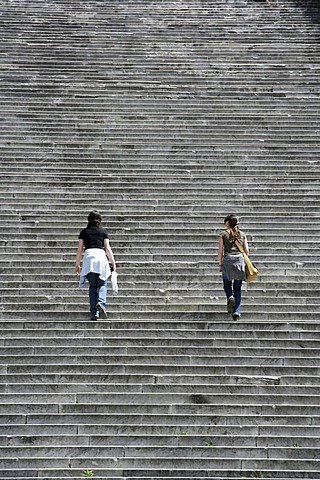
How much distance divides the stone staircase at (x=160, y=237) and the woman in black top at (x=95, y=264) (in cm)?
23

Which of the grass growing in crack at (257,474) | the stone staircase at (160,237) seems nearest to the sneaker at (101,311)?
the stone staircase at (160,237)

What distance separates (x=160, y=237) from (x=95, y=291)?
2.37 m

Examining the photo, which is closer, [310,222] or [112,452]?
[112,452]

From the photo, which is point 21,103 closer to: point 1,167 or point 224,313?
point 1,167

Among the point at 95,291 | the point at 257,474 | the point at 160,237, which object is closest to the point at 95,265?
the point at 95,291

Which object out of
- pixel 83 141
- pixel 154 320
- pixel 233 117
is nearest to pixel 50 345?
pixel 154 320

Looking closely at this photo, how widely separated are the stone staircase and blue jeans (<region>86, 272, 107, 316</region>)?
212mm

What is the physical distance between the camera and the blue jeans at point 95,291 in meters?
8.52

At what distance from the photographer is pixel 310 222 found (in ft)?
36.5

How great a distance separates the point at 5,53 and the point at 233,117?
5.55 meters

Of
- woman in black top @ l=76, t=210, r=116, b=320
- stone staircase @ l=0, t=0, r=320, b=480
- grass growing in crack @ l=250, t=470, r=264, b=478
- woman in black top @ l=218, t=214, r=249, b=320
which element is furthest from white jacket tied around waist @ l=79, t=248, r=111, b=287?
grass growing in crack @ l=250, t=470, r=264, b=478

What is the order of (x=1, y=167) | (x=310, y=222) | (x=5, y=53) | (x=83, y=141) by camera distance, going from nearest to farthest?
(x=310, y=222), (x=1, y=167), (x=83, y=141), (x=5, y=53)

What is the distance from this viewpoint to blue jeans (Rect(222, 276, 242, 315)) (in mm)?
8685

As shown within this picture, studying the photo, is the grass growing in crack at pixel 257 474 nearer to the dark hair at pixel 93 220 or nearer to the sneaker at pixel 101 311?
the sneaker at pixel 101 311
